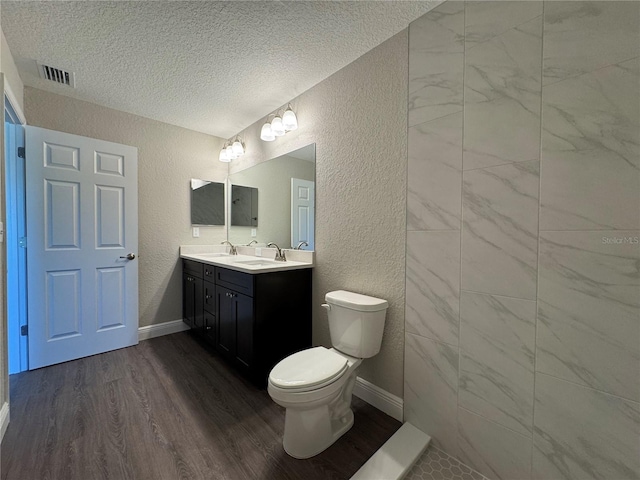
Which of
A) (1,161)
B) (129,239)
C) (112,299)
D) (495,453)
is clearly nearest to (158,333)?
(112,299)

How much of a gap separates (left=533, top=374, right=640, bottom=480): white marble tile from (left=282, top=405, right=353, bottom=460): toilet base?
897mm

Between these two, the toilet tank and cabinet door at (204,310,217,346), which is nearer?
the toilet tank

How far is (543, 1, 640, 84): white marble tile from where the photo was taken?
890 millimetres

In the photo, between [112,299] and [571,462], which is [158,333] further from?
[571,462]

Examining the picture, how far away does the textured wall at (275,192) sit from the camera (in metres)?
2.27

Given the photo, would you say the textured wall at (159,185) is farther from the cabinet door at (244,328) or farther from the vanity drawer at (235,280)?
the cabinet door at (244,328)

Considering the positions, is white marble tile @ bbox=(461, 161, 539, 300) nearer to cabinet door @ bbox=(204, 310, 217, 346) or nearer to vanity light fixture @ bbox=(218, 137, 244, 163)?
cabinet door @ bbox=(204, 310, 217, 346)

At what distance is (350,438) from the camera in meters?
1.41

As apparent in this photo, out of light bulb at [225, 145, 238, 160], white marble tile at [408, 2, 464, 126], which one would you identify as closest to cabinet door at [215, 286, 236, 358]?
light bulb at [225, 145, 238, 160]

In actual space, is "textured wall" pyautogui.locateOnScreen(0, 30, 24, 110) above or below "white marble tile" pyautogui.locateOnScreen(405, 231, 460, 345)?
above

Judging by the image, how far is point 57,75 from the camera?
6.43 feet

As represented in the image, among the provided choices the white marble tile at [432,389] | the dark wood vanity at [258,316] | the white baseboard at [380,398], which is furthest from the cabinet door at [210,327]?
the white marble tile at [432,389]

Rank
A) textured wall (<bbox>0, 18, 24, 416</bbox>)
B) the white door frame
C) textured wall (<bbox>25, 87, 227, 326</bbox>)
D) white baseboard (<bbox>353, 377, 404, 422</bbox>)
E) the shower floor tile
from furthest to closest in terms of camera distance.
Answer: textured wall (<bbox>25, 87, 227, 326</bbox>) < the white door frame < white baseboard (<bbox>353, 377, 404, 422</bbox>) < textured wall (<bbox>0, 18, 24, 416</bbox>) < the shower floor tile

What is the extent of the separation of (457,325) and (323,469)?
930 millimetres
